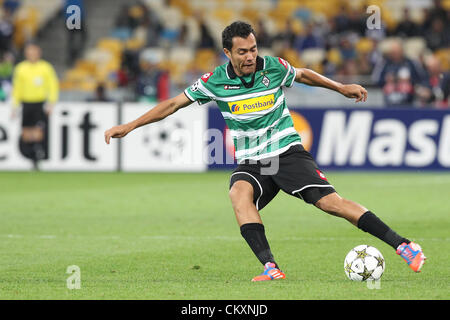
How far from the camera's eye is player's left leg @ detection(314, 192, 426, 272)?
7.33 meters

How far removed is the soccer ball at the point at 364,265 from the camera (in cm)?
740

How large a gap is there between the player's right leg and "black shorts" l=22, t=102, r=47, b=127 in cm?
1214

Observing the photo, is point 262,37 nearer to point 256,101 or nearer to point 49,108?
point 49,108

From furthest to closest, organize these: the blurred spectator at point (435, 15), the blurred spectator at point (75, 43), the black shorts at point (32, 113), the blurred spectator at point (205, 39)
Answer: the blurred spectator at point (75, 43) → the blurred spectator at point (205, 39) → the blurred spectator at point (435, 15) → the black shorts at point (32, 113)

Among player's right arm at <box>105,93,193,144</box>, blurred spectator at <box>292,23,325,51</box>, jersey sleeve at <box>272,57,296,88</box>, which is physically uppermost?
blurred spectator at <box>292,23,325,51</box>

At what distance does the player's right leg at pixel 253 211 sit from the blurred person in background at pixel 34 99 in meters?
11.7

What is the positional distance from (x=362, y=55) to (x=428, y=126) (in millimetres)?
3914

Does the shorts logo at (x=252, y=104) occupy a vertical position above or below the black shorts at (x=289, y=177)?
above

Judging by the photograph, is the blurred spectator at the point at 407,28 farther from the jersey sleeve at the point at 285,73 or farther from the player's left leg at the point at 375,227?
the player's left leg at the point at 375,227

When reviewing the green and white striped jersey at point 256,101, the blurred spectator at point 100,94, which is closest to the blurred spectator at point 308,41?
the blurred spectator at point 100,94

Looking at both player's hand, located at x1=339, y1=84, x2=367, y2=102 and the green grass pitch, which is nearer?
the green grass pitch

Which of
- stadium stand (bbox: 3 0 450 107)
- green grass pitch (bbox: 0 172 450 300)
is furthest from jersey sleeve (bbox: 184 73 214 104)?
stadium stand (bbox: 3 0 450 107)

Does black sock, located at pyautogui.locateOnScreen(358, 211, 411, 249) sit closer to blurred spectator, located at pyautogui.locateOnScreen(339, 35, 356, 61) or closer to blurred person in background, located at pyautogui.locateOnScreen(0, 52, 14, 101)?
blurred spectator, located at pyautogui.locateOnScreen(339, 35, 356, 61)
